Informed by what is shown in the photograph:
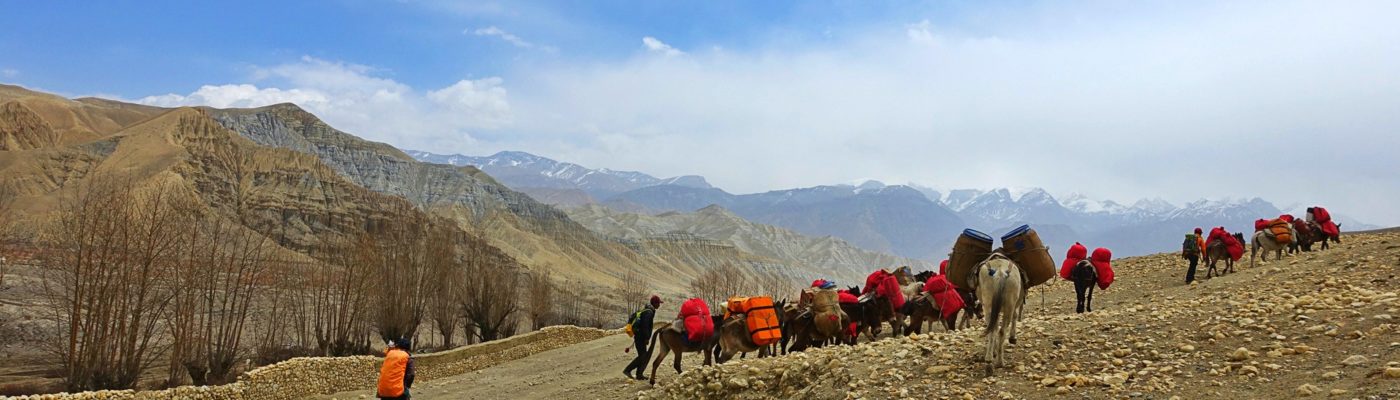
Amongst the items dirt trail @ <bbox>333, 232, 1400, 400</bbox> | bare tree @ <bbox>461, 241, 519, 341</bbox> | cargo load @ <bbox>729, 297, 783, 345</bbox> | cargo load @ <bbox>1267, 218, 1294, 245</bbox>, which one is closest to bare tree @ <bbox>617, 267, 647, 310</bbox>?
bare tree @ <bbox>461, 241, 519, 341</bbox>

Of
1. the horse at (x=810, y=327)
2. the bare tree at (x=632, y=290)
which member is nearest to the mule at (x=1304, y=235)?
the horse at (x=810, y=327)

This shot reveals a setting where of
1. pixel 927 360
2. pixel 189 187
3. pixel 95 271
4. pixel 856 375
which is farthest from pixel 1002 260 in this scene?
pixel 189 187

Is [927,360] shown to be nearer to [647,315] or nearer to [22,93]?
[647,315]

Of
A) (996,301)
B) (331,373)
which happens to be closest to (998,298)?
(996,301)

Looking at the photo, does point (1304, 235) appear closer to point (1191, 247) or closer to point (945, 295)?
point (1191, 247)

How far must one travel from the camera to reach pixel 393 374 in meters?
11.5

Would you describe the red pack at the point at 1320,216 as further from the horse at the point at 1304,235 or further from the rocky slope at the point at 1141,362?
Result: the rocky slope at the point at 1141,362

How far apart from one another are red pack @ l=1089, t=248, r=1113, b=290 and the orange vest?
49.1 ft

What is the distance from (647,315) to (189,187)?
9295cm

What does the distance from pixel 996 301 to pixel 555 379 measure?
45.6 ft

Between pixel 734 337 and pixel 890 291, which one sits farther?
pixel 890 291

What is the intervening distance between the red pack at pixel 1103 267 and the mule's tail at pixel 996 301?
31.0 feet

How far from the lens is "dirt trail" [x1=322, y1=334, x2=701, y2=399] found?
52.3ft

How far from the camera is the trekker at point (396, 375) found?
451 inches
